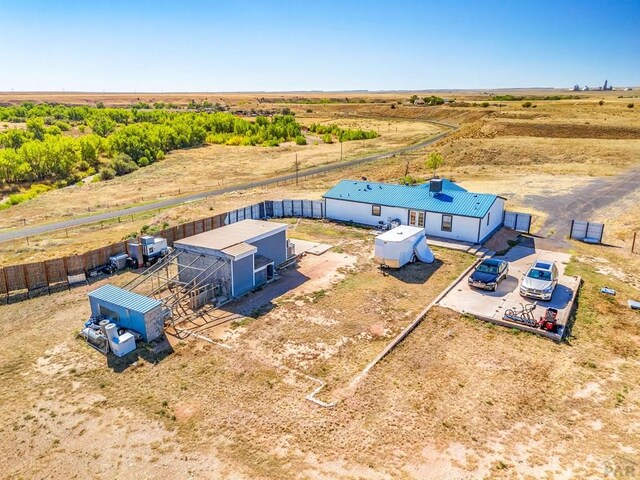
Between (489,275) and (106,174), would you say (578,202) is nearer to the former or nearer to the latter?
(489,275)

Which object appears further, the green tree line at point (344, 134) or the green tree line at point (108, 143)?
the green tree line at point (344, 134)

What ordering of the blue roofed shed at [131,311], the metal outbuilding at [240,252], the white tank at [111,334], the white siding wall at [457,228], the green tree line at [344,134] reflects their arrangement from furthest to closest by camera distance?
the green tree line at [344,134] < the white siding wall at [457,228] < the metal outbuilding at [240,252] < the blue roofed shed at [131,311] < the white tank at [111,334]

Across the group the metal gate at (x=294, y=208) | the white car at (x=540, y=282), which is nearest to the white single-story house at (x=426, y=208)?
the metal gate at (x=294, y=208)

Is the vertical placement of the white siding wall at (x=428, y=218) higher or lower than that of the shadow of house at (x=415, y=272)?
higher

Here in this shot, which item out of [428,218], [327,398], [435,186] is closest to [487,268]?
[428,218]

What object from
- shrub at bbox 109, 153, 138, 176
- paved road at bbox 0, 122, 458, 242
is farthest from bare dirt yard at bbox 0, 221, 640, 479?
shrub at bbox 109, 153, 138, 176

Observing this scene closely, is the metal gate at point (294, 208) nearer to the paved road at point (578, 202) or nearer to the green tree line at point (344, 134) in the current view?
the paved road at point (578, 202)

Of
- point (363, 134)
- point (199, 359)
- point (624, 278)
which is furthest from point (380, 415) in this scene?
point (363, 134)

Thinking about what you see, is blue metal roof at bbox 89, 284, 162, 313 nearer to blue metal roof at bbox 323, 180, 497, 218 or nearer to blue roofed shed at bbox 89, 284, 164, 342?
blue roofed shed at bbox 89, 284, 164, 342
